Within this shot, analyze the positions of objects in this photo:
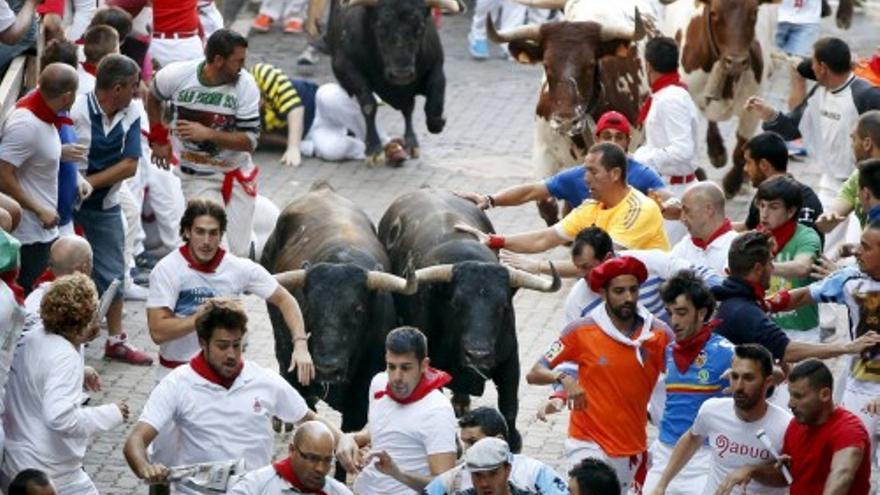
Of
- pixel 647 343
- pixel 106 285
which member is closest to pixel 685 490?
pixel 647 343

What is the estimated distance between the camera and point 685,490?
13.4m

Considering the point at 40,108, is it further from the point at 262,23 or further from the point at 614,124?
the point at 262,23

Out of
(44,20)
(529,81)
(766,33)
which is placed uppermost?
(44,20)

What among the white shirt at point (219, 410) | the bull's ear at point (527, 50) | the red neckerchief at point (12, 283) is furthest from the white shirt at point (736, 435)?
the bull's ear at point (527, 50)

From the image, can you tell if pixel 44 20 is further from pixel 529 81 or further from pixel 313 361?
pixel 529 81

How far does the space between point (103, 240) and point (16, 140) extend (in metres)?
1.54

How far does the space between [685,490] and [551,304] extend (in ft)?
17.1

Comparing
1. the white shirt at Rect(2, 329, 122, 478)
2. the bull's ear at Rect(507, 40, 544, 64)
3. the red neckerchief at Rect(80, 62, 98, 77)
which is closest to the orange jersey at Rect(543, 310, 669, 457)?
the white shirt at Rect(2, 329, 122, 478)

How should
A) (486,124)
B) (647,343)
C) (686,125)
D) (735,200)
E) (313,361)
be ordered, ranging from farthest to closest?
1. (486,124)
2. (735,200)
3. (686,125)
4. (313,361)
5. (647,343)

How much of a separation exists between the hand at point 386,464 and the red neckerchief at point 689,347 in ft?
5.39

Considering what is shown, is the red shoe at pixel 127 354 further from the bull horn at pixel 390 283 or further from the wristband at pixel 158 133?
the bull horn at pixel 390 283

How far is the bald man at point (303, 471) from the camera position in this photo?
11.6 meters

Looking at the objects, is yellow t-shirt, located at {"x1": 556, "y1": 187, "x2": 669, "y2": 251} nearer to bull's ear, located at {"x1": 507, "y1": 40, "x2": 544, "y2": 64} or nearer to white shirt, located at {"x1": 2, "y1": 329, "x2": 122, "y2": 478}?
white shirt, located at {"x1": 2, "y1": 329, "x2": 122, "y2": 478}

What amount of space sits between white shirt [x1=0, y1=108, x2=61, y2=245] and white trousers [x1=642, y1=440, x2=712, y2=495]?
4.29 m
